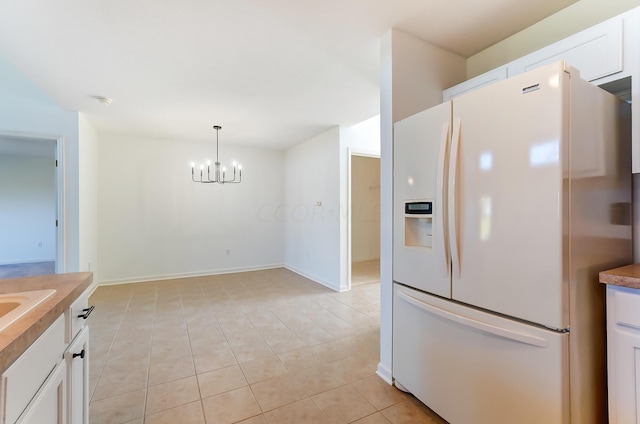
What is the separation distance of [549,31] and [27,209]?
9642mm

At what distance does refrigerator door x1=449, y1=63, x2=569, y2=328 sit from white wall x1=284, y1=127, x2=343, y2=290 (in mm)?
2946

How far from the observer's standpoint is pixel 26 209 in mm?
6594

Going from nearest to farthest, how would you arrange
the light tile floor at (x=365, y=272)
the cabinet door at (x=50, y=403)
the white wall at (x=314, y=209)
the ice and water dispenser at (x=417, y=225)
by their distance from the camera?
the cabinet door at (x=50, y=403) → the ice and water dispenser at (x=417, y=225) → the white wall at (x=314, y=209) → the light tile floor at (x=365, y=272)

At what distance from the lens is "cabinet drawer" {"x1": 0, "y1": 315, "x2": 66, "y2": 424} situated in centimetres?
70

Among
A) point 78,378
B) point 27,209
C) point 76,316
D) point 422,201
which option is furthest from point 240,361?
point 27,209

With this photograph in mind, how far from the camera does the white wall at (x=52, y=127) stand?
336cm

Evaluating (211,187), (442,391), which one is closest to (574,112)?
(442,391)

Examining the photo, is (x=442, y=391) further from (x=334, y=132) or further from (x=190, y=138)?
(x=190, y=138)

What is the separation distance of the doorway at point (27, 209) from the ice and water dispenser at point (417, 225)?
7.71 metres

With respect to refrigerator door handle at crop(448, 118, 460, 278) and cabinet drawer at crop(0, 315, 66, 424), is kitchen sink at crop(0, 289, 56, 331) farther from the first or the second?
refrigerator door handle at crop(448, 118, 460, 278)

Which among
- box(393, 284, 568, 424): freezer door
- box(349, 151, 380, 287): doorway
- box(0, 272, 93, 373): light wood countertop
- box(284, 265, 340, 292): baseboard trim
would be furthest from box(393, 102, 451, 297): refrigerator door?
A: box(349, 151, 380, 287): doorway

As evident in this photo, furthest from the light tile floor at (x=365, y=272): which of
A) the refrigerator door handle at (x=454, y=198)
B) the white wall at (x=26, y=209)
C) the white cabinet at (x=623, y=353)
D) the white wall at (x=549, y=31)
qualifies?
the white wall at (x=26, y=209)

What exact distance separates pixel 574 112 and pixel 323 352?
2325 millimetres

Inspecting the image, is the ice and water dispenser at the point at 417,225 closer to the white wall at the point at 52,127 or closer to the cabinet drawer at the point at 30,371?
the cabinet drawer at the point at 30,371
